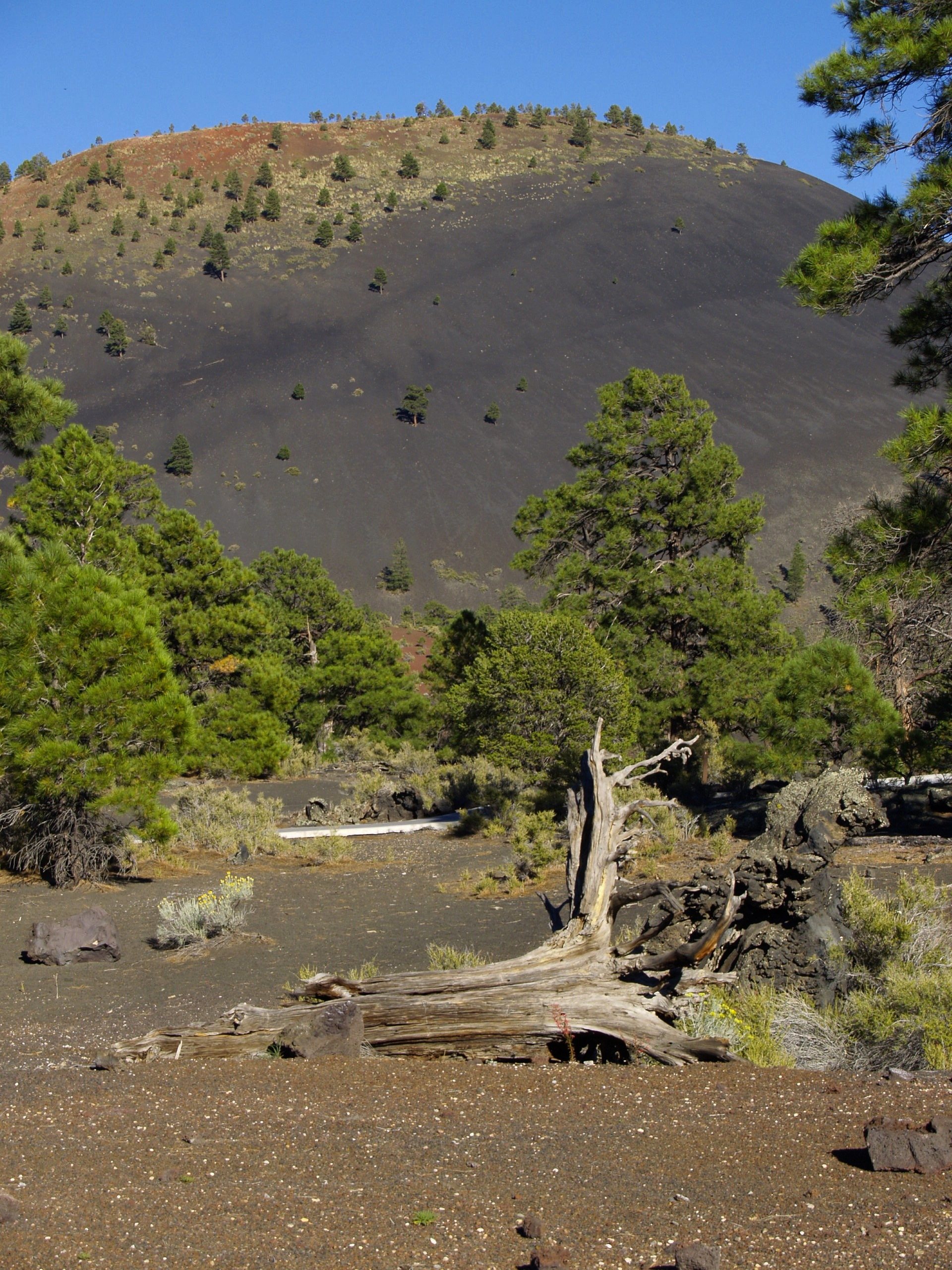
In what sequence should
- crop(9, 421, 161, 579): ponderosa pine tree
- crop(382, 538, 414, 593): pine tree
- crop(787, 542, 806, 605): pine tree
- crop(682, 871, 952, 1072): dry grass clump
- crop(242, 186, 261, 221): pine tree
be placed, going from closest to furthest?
crop(682, 871, 952, 1072): dry grass clump → crop(9, 421, 161, 579): ponderosa pine tree → crop(787, 542, 806, 605): pine tree → crop(382, 538, 414, 593): pine tree → crop(242, 186, 261, 221): pine tree

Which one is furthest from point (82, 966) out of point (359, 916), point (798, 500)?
point (798, 500)

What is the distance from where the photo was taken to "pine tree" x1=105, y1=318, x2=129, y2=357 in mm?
77000

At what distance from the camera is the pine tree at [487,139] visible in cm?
11519

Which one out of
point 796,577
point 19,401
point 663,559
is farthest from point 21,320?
point 19,401

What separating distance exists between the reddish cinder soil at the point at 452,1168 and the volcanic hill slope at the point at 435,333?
52024 mm

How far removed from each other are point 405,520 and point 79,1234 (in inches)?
2446

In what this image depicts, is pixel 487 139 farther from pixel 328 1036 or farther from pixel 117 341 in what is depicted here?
pixel 328 1036

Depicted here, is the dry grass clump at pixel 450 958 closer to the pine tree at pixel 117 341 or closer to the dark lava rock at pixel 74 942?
the dark lava rock at pixel 74 942

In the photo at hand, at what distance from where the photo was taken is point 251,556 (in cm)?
5791

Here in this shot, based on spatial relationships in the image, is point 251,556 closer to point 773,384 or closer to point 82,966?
point 773,384

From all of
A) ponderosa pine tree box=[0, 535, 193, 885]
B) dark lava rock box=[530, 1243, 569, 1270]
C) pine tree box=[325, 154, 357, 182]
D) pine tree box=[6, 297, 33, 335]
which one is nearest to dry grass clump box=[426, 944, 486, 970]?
dark lava rock box=[530, 1243, 569, 1270]

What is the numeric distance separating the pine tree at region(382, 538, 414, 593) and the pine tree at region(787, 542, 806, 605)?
→ 790 inches

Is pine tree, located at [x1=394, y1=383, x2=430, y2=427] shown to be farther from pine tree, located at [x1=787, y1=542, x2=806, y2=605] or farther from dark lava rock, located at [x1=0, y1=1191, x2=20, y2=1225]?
dark lava rock, located at [x1=0, y1=1191, x2=20, y2=1225]

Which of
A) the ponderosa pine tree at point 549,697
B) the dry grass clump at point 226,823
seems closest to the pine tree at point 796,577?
the ponderosa pine tree at point 549,697
